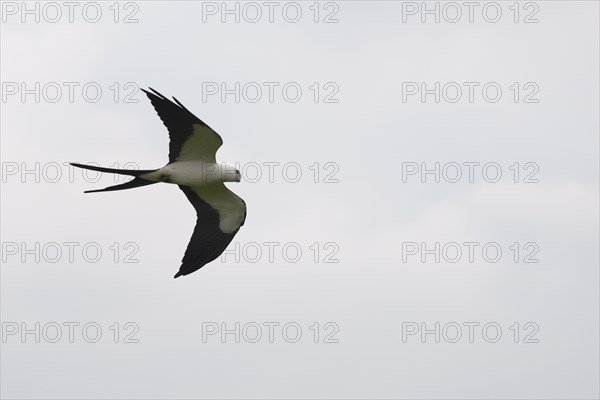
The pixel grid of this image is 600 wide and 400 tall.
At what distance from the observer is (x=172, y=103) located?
61.6 feet

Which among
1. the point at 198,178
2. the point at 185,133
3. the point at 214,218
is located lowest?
the point at 214,218

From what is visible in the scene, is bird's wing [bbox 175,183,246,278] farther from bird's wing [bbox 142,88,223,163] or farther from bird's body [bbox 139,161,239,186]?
bird's wing [bbox 142,88,223,163]

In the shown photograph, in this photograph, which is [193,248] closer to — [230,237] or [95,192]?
[230,237]

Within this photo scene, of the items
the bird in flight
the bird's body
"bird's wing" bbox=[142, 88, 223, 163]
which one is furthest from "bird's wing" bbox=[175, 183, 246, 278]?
"bird's wing" bbox=[142, 88, 223, 163]

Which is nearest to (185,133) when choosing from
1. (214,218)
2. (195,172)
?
(195,172)

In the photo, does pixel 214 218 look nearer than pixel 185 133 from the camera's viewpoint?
No

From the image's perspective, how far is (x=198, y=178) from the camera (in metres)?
20.1

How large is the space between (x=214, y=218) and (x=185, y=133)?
6.76 feet

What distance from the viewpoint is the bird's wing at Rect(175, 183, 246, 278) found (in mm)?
20562

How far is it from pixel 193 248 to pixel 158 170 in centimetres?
147

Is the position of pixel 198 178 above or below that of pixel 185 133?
below

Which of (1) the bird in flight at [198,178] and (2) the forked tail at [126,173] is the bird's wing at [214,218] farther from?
(2) the forked tail at [126,173]

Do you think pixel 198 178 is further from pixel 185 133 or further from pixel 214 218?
pixel 214 218

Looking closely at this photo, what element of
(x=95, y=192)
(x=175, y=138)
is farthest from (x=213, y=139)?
(x=95, y=192)
